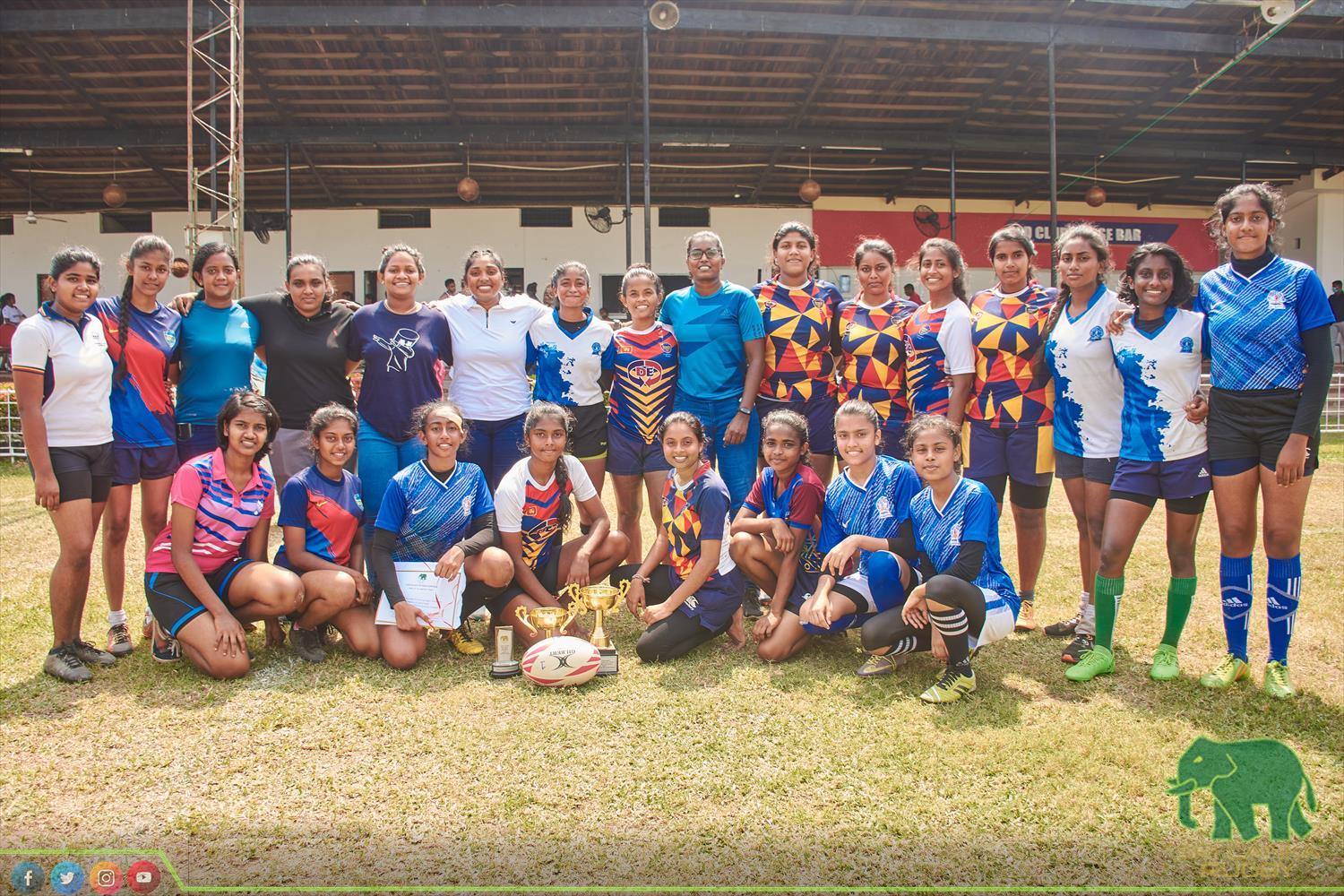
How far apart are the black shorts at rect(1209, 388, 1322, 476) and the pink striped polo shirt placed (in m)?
3.80

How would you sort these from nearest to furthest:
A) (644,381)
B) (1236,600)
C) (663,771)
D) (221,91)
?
(663,771) → (1236,600) → (644,381) → (221,91)

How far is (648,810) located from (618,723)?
2.03 ft

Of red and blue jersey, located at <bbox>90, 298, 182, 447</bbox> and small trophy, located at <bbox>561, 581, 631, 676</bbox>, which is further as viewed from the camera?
red and blue jersey, located at <bbox>90, 298, 182, 447</bbox>

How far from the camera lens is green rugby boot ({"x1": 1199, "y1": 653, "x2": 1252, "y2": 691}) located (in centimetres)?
328

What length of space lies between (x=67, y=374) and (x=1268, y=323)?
14.9 feet

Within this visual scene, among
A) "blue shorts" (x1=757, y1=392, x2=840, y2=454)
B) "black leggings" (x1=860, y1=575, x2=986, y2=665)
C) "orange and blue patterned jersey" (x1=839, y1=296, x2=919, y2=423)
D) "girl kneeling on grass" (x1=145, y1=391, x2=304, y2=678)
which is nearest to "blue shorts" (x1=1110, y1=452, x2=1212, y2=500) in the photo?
"black leggings" (x1=860, y1=575, x2=986, y2=665)

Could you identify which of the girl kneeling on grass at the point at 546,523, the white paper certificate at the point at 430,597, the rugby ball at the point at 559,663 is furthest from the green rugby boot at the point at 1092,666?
the white paper certificate at the point at 430,597

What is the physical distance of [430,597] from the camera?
12.2 feet

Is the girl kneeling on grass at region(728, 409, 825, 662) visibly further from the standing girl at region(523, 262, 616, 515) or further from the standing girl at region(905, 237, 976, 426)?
the standing girl at region(523, 262, 616, 515)

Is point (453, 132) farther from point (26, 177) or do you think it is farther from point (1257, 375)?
point (1257, 375)

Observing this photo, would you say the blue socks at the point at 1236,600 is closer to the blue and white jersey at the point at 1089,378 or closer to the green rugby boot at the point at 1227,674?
the green rugby boot at the point at 1227,674

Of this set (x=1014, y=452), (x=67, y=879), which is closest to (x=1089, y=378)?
(x=1014, y=452)

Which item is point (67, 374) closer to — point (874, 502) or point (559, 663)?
point (559, 663)

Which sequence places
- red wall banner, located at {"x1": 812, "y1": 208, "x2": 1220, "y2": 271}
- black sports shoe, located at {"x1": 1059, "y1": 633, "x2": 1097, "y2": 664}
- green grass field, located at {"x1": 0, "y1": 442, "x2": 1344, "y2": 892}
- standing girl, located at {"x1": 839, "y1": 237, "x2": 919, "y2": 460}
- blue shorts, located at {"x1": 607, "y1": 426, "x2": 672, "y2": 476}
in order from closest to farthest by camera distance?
green grass field, located at {"x1": 0, "y1": 442, "x2": 1344, "y2": 892}, black sports shoe, located at {"x1": 1059, "y1": 633, "x2": 1097, "y2": 664}, standing girl, located at {"x1": 839, "y1": 237, "x2": 919, "y2": 460}, blue shorts, located at {"x1": 607, "y1": 426, "x2": 672, "y2": 476}, red wall banner, located at {"x1": 812, "y1": 208, "x2": 1220, "y2": 271}
